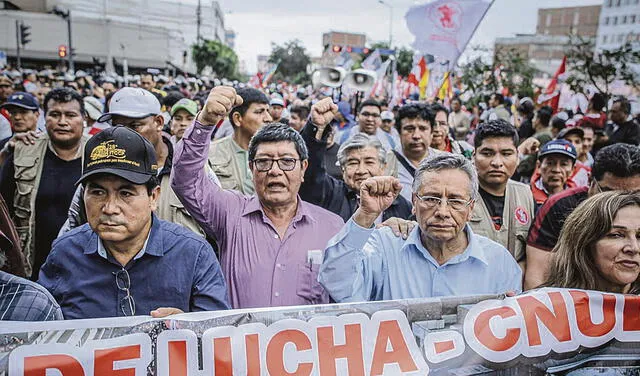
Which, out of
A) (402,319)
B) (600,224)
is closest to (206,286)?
(402,319)

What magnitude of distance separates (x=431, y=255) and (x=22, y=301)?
1.65 m

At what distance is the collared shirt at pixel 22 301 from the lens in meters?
1.74

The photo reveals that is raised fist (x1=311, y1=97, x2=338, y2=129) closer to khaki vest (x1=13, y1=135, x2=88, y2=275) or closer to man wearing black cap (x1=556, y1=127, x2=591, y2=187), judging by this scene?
khaki vest (x1=13, y1=135, x2=88, y2=275)

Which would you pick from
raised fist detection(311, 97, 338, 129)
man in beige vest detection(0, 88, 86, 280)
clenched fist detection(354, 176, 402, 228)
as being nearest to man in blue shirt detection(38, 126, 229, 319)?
clenched fist detection(354, 176, 402, 228)

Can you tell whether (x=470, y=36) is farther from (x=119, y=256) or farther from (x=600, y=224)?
(x=119, y=256)

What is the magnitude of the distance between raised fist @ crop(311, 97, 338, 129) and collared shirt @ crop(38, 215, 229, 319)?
4.52 ft

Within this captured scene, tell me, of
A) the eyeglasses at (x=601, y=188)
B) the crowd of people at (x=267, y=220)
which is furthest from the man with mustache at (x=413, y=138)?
the eyeglasses at (x=601, y=188)

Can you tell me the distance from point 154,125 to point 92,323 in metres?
2.18

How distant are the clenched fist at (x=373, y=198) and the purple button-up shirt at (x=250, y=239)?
2.02 feet

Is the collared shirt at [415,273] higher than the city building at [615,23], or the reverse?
the city building at [615,23]

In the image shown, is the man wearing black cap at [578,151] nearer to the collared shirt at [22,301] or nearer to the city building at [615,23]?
the collared shirt at [22,301]

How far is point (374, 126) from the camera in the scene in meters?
7.12

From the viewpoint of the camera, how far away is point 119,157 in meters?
2.13

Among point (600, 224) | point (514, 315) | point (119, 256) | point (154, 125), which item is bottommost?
point (514, 315)
